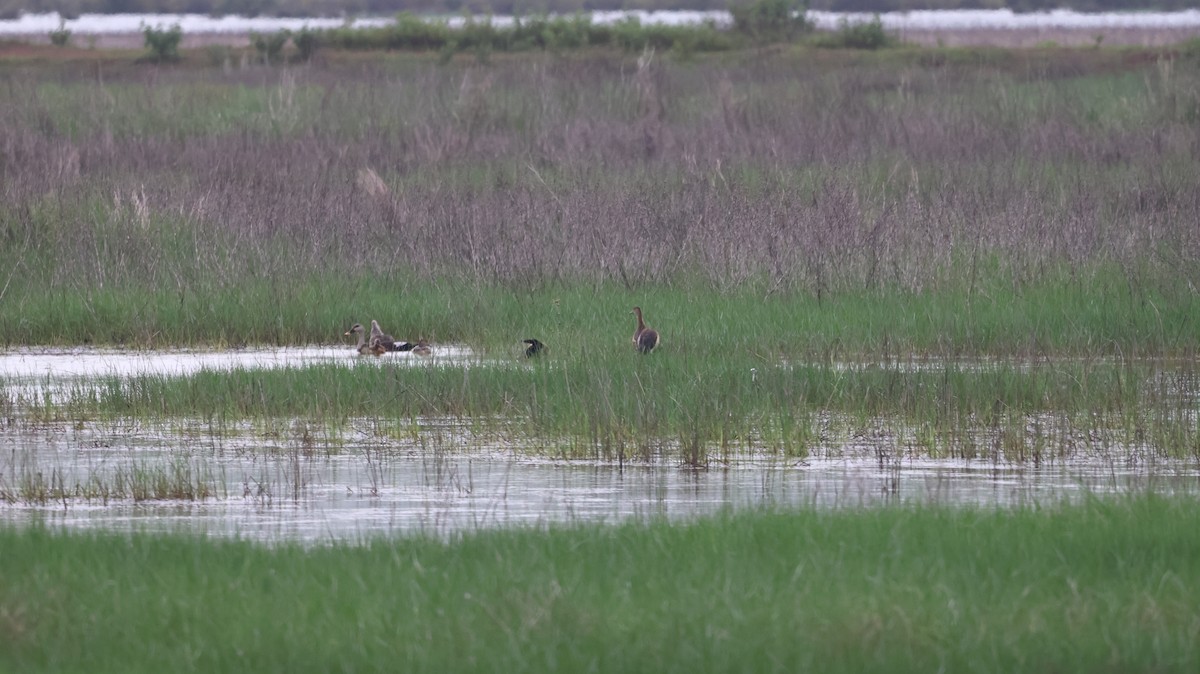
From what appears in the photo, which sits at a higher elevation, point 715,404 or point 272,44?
point 715,404

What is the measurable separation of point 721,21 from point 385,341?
35226 millimetres

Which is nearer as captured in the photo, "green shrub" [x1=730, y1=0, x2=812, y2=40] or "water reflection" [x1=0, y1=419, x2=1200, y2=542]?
"water reflection" [x1=0, y1=419, x2=1200, y2=542]

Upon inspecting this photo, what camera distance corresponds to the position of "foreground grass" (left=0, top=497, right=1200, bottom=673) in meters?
5.69

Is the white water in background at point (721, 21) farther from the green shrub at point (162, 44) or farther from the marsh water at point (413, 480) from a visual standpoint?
the marsh water at point (413, 480)

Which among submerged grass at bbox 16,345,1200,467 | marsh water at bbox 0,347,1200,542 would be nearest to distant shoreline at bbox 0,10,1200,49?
submerged grass at bbox 16,345,1200,467

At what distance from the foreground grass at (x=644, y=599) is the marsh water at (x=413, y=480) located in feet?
2.89

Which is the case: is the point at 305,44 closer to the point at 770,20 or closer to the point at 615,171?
the point at 770,20

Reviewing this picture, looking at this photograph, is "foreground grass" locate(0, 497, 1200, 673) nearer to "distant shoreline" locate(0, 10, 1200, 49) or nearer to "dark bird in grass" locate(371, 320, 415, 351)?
"dark bird in grass" locate(371, 320, 415, 351)

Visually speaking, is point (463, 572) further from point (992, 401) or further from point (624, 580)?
point (992, 401)

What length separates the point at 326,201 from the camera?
19141 mm

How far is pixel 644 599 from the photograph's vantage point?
624cm

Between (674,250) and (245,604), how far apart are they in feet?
32.3

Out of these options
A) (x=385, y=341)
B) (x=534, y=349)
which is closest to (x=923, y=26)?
(x=385, y=341)

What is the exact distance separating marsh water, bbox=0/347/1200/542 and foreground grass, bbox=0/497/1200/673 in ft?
2.89
